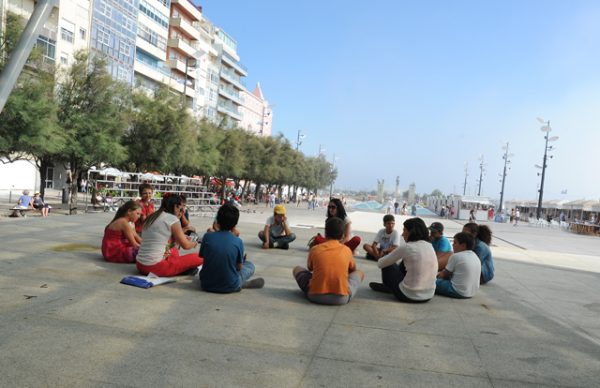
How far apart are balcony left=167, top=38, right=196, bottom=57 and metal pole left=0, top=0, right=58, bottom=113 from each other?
56.7m

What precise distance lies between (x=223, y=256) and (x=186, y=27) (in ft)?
203

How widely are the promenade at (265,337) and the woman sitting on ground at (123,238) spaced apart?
0.78 ft

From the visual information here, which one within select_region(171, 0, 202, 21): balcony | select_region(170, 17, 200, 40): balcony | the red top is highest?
select_region(171, 0, 202, 21): balcony

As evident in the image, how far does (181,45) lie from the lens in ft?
201

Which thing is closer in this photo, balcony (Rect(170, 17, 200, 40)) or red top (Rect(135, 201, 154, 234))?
red top (Rect(135, 201, 154, 234))

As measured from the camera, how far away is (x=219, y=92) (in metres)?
79.2

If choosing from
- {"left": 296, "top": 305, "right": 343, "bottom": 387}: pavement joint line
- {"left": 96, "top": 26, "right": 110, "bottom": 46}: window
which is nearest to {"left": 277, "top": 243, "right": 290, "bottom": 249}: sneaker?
{"left": 296, "top": 305, "right": 343, "bottom": 387}: pavement joint line

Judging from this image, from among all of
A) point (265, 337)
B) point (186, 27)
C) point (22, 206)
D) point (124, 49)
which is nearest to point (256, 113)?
point (186, 27)

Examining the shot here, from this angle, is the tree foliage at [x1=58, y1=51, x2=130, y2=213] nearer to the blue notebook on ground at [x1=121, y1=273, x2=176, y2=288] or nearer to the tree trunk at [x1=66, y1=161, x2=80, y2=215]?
the tree trunk at [x1=66, y1=161, x2=80, y2=215]

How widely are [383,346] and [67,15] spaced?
41702 mm

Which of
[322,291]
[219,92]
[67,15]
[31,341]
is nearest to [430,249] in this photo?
[322,291]

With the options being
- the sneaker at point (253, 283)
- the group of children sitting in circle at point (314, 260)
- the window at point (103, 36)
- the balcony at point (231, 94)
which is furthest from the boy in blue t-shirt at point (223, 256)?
the balcony at point (231, 94)

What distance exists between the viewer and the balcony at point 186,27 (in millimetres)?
60594

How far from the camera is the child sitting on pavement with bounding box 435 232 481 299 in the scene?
7266 mm
